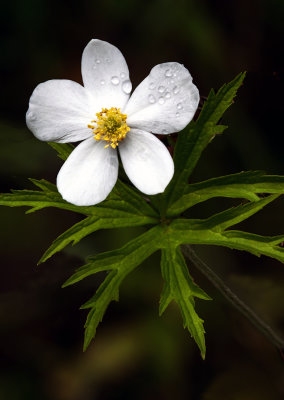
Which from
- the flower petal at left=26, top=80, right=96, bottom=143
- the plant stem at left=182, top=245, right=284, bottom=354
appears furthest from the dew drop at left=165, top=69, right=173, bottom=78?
the plant stem at left=182, top=245, right=284, bottom=354

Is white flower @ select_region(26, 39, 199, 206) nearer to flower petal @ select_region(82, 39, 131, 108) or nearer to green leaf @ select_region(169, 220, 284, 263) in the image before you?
flower petal @ select_region(82, 39, 131, 108)

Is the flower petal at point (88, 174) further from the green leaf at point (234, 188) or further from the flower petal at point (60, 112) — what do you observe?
the green leaf at point (234, 188)

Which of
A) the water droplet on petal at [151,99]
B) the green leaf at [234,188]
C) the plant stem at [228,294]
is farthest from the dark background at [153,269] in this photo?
the water droplet on petal at [151,99]

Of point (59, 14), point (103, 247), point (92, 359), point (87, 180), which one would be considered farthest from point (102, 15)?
point (92, 359)

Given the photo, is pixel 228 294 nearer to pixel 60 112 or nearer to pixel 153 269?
pixel 153 269

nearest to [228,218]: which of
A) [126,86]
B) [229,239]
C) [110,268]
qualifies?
[229,239]

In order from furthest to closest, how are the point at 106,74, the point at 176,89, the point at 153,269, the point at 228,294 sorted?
the point at 153,269
the point at 228,294
the point at 106,74
the point at 176,89
